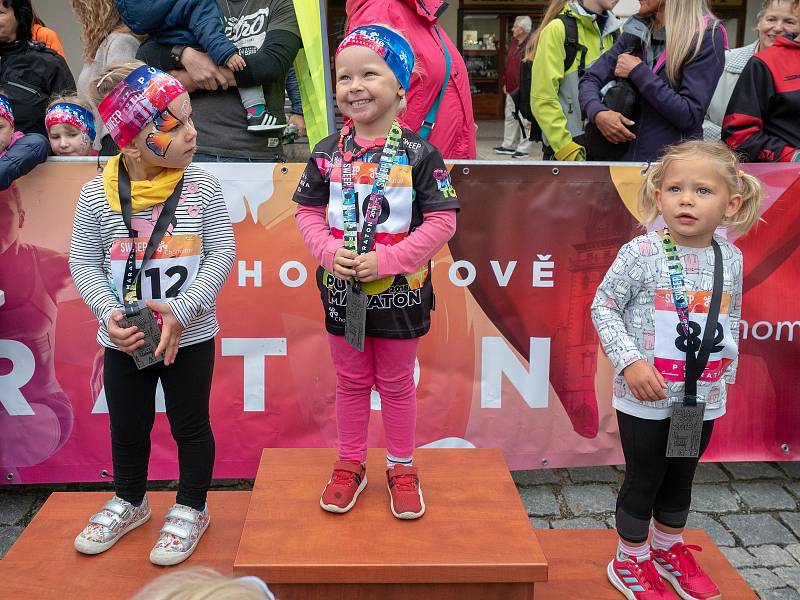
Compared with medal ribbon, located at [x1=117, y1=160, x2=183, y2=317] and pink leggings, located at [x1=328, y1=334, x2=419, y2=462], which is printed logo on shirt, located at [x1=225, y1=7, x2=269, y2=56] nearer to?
medal ribbon, located at [x1=117, y1=160, x2=183, y2=317]

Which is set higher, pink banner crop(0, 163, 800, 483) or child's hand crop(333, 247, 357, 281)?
child's hand crop(333, 247, 357, 281)

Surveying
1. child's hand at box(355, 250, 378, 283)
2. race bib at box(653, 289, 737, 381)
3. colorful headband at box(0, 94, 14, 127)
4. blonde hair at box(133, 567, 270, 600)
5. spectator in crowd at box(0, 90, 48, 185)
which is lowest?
race bib at box(653, 289, 737, 381)

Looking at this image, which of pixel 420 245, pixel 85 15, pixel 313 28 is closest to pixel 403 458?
pixel 420 245

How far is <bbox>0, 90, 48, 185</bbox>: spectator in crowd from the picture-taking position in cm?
344

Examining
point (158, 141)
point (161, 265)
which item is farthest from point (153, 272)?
point (158, 141)

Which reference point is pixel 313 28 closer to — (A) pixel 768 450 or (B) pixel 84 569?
(B) pixel 84 569

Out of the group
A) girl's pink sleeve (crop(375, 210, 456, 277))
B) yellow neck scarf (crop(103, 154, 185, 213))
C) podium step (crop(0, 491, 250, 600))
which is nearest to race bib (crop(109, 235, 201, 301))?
yellow neck scarf (crop(103, 154, 185, 213))

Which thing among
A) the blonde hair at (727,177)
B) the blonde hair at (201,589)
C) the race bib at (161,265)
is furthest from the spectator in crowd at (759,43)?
the blonde hair at (201,589)

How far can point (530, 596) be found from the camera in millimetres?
2555

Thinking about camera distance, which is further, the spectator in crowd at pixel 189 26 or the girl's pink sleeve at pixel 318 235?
the spectator in crowd at pixel 189 26

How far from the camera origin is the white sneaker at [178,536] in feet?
8.81

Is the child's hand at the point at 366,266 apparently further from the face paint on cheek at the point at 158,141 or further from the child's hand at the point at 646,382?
the child's hand at the point at 646,382

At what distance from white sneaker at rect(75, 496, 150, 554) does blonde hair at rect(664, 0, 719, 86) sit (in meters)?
3.19

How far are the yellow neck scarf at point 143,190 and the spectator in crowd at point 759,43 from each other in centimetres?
346
